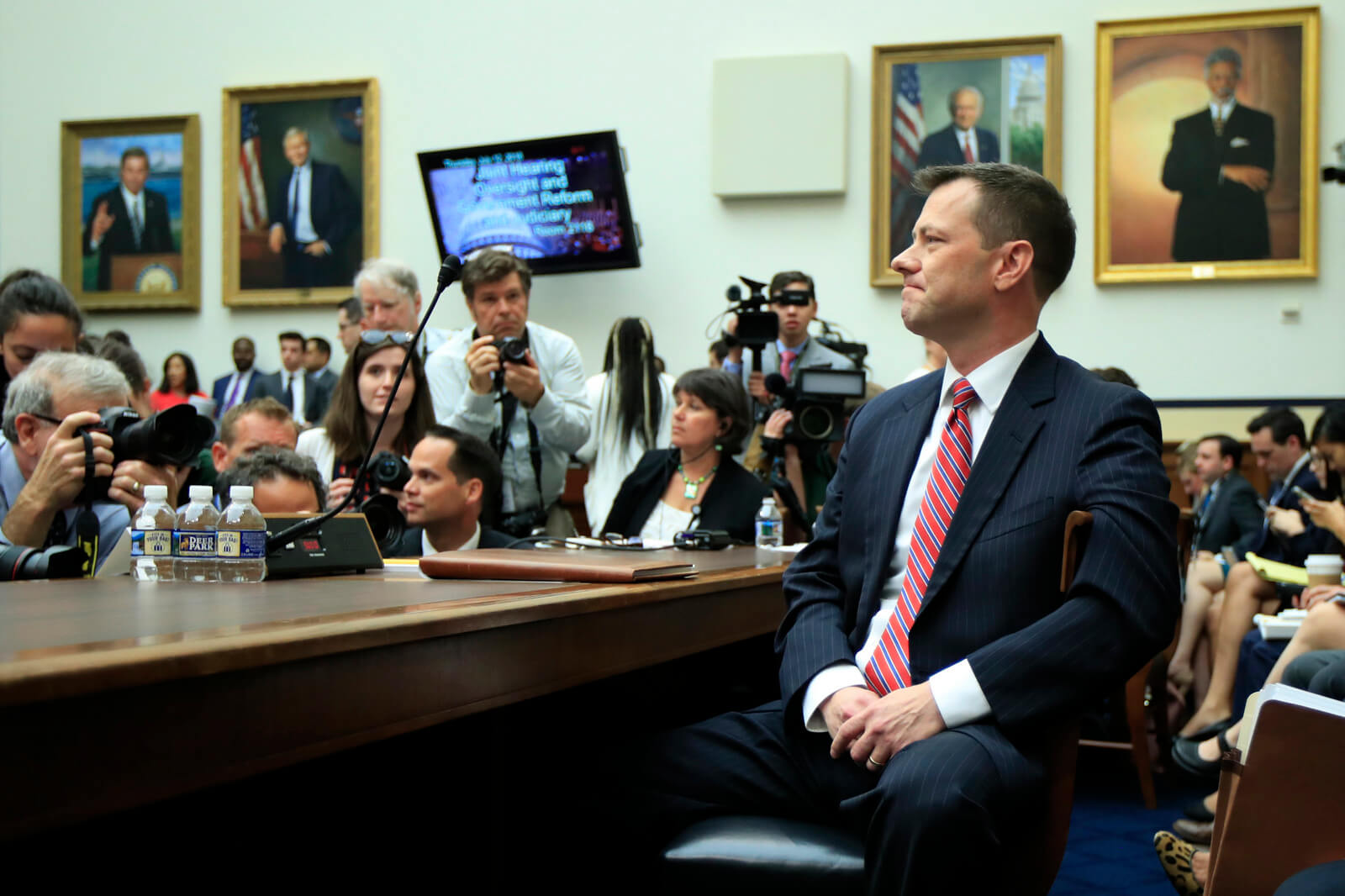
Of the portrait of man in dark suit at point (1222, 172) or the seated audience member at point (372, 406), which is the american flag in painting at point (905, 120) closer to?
the portrait of man in dark suit at point (1222, 172)

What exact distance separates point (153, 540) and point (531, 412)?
1903 millimetres

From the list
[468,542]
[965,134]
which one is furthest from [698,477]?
[965,134]

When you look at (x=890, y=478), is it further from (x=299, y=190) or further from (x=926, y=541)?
(x=299, y=190)

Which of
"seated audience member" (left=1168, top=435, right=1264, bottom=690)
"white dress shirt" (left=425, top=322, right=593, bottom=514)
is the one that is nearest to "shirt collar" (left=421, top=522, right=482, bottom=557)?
"white dress shirt" (left=425, top=322, right=593, bottom=514)

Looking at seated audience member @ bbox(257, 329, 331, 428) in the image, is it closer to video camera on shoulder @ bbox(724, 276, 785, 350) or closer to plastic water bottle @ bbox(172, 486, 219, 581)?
video camera on shoulder @ bbox(724, 276, 785, 350)

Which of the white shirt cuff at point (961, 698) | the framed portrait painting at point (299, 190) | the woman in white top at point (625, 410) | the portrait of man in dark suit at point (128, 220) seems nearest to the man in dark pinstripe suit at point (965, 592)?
the white shirt cuff at point (961, 698)

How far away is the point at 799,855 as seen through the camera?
153cm

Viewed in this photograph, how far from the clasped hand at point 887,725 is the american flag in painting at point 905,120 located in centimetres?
616

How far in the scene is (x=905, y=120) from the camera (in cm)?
741

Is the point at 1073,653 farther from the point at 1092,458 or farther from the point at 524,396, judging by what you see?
the point at 524,396

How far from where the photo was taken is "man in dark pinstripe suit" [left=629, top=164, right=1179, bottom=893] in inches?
58.4

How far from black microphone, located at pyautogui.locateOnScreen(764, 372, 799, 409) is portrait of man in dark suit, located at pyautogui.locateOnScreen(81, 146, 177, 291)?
564 cm

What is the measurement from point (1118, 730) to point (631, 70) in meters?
5.12

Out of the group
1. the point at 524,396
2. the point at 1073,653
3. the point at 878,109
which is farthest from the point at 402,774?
the point at 878,109
